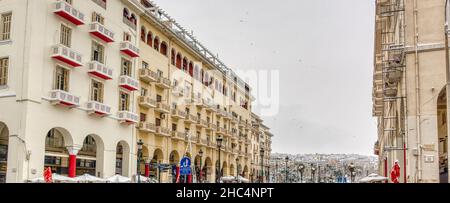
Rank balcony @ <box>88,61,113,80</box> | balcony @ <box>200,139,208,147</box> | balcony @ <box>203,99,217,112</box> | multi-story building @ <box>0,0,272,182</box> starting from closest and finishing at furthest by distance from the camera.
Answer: multi-story building @ <box>0,0,272,182</box>, balcony @ <box>88,61,113,80</box>, balcony @ <box>200,139,208,147</box>, balcony @ <box>203,99,217,112</box>

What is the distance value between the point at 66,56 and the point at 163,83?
1034 centimetres

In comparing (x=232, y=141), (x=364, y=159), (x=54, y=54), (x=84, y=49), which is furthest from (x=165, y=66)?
(x=364, y=159)

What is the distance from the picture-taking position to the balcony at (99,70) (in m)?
24.8

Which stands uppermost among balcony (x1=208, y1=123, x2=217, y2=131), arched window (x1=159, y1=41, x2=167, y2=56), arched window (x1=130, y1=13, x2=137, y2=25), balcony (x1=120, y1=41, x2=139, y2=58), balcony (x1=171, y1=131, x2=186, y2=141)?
arched window (x1=130, y1=13, x2=137, y2=25)

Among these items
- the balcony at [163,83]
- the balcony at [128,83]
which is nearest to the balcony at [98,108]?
the balcony at [128,83]

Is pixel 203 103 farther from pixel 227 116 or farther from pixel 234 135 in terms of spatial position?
pixel 234 135

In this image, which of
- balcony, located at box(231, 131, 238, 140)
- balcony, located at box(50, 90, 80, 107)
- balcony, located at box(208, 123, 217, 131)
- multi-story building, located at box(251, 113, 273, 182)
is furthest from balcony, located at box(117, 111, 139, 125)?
multi-story building, located at box(251, 113, 273, 182)

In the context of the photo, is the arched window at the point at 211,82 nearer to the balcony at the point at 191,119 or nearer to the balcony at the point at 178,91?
the balcony at the point at 191,119

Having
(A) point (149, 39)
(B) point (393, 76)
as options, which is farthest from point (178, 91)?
(B) point (393, 76)

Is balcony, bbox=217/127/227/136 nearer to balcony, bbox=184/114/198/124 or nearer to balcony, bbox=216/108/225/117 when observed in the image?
balcony, bbox=216/108/225/117

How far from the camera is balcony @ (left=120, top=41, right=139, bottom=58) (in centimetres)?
2758

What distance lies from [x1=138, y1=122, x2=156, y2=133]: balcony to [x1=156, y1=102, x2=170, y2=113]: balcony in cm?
148

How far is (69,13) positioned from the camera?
74.9 feet

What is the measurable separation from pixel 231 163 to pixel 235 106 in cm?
555
